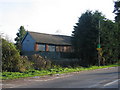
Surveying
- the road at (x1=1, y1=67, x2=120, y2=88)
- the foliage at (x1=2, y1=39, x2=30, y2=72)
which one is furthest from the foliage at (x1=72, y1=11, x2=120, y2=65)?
the road at (x1=1, y1=67, x2=120, y2=88)

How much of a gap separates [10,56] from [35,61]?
12.2 feet

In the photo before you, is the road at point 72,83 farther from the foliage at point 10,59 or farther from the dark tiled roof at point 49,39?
the dark tiled roof at point 49,39

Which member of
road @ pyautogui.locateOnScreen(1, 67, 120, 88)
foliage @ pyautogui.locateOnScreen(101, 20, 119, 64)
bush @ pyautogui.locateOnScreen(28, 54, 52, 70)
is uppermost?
foliage @ pyautogui.locateOnScreen(101, 20, 119, 64)

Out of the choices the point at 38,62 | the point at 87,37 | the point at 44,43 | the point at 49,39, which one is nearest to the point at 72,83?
the point at 38,62

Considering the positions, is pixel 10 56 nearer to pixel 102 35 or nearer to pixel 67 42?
pixel 102 35

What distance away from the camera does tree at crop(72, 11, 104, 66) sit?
94.8 ft

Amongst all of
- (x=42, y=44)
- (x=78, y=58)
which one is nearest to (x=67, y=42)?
(x=42, y=44)

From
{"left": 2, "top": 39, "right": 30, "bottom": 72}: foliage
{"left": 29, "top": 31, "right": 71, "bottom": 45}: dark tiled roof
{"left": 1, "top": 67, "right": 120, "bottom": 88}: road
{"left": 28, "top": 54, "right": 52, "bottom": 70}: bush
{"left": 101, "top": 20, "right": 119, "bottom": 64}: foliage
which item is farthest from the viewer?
{"left": 29, "top": 31, "right": 71, "bottom": 45}: dark tiled roof

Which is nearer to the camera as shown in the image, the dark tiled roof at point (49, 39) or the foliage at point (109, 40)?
the foliage at point (109, 40)

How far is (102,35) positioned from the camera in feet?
94.1

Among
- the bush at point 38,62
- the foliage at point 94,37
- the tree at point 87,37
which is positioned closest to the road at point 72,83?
the bush at point 38,62

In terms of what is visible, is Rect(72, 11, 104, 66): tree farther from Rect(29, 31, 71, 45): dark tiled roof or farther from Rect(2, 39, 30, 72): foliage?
Rect(29, 31, 71, 45): dark tiled roof

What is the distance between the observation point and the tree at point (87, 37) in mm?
28906

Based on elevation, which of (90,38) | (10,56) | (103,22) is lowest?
(10,56)
